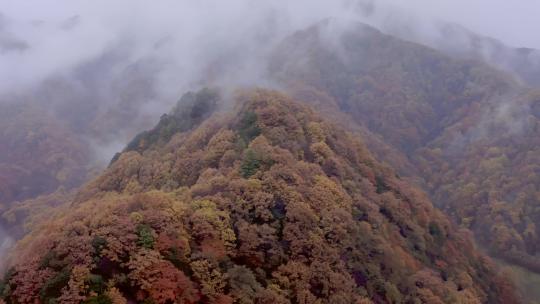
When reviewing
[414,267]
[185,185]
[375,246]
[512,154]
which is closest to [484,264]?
[414,267]

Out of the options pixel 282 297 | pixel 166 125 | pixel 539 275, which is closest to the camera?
pixel 282 297

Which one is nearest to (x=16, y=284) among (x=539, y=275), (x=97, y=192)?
(x=97, y=192)

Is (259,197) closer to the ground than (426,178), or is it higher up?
closer to the ground

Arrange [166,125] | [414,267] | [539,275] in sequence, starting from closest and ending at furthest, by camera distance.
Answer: [414,267], [166,125], [539,275]

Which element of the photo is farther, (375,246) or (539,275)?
(539,275)

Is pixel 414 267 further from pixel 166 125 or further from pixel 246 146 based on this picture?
pixel 166 125

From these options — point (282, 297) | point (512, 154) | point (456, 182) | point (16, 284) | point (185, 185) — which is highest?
point (512, 154)

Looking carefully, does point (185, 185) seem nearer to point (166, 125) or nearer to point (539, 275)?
point (166, 125)
